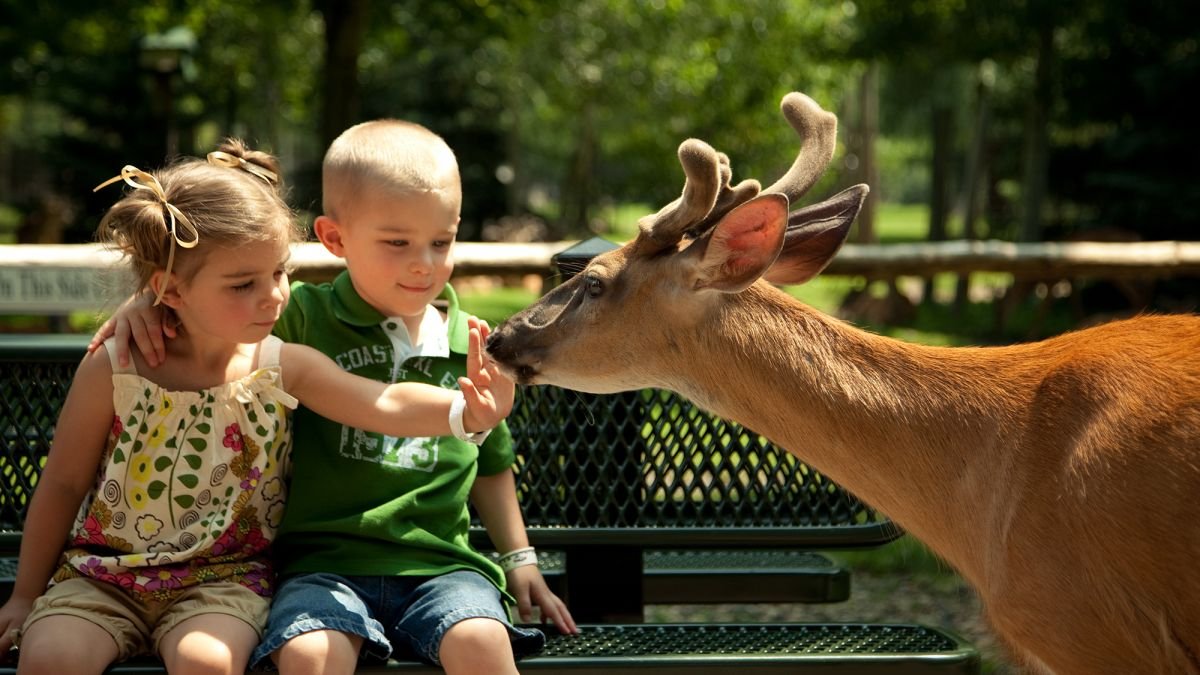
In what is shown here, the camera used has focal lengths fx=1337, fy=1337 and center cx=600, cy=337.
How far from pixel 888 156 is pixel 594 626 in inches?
1724

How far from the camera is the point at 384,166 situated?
3396 mm

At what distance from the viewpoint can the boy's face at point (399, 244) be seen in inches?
134

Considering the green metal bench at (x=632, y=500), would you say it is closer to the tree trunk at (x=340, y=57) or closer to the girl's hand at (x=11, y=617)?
the girl's hand at (x=11, y=617)

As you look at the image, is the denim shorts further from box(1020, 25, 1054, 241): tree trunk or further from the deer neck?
box(1020, 25, 1054, 241): tree trunk

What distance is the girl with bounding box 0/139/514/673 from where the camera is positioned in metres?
3.15

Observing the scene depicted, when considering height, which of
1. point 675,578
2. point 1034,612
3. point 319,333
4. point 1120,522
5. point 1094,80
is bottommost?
point 675,578

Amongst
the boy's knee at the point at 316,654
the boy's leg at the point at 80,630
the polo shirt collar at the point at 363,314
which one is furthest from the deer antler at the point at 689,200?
the boy's leg at the point at 80,630

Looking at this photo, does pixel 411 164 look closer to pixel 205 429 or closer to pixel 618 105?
pixel 205 429

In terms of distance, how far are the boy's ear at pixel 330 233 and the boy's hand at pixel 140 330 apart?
455mm

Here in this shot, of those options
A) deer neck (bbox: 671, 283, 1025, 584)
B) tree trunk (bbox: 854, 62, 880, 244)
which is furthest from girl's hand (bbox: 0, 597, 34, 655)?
tree trunk (bbox: 854, 62, 880, 244)

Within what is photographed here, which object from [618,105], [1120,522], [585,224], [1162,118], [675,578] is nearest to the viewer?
[1120,522]

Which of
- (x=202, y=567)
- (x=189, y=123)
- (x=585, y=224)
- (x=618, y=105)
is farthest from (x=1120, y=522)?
(x=585, y=224)

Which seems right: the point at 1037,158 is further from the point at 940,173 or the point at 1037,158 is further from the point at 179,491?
the point at 179,491

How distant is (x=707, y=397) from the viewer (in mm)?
3391
